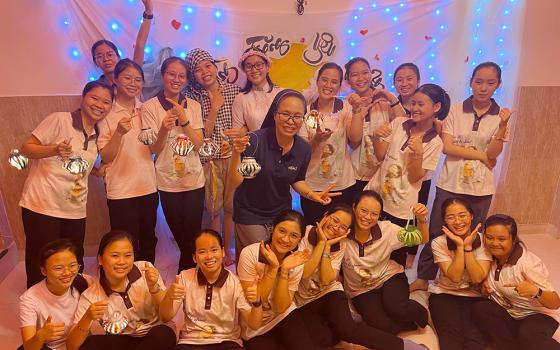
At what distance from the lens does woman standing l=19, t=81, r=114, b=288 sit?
8.96 feet

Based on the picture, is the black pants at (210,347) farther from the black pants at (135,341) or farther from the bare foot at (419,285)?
the bare foot at (419,285)

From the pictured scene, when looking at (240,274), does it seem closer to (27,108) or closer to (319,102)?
(319,102)

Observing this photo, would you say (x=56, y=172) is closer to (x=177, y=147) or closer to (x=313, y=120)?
(x=177, y=147)

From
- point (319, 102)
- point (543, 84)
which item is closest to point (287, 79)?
point (319, 102)

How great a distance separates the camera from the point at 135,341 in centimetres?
242

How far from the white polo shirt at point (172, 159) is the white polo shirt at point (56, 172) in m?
0.39

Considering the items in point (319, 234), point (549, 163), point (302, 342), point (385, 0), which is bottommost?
point (302, 342)

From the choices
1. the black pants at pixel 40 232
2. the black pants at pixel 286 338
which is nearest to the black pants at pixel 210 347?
the black pants at pixel 286 338

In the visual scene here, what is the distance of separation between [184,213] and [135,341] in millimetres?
954

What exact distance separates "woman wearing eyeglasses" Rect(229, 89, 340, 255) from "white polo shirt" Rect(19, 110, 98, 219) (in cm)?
90

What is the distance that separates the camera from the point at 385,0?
3.59 m

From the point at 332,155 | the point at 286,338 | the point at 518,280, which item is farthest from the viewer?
the point at 332,155

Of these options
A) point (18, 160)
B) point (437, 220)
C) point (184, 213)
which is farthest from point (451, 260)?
point (18, 160)

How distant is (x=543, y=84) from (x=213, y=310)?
3268 mm
